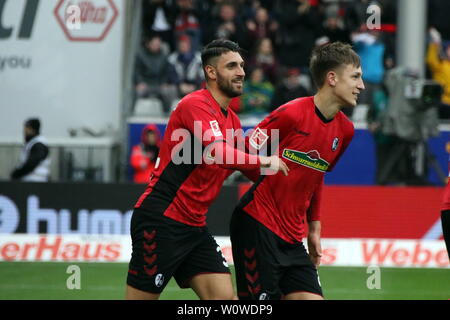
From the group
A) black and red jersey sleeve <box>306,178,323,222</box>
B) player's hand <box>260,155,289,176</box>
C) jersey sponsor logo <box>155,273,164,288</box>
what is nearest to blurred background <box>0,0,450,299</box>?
black and red jersey sleeve <box>306,178,323,222</box>

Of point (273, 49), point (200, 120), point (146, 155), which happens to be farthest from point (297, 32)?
point (200, 120)

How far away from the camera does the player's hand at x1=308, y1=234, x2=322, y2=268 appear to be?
724 centimetres

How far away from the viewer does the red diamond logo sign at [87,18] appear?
16266mm

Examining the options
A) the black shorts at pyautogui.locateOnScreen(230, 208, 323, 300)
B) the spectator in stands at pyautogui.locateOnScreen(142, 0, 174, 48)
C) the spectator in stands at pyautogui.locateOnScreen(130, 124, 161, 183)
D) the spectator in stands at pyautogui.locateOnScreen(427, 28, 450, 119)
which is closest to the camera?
the black shorts at pyautogui.locateOnScreen(230, 208, 323, 300)

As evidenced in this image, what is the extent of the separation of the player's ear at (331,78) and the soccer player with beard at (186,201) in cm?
60

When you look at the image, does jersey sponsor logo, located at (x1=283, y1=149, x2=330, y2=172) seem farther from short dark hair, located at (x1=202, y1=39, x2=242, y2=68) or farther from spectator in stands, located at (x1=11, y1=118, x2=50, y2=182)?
spectator in stands, located at (x1=11, y1=118, x2=50, y2=182)

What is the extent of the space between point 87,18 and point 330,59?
32.2ft

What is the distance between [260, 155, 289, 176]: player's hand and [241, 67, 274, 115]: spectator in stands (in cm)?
928

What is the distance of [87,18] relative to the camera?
16297 mm

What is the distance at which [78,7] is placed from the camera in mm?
16312

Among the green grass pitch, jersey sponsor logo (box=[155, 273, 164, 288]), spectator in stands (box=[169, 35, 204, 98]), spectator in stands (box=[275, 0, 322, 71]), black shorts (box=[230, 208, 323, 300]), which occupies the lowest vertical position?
the green grass pitch
